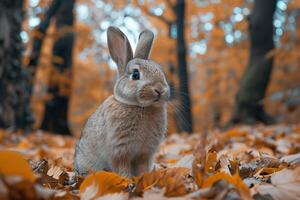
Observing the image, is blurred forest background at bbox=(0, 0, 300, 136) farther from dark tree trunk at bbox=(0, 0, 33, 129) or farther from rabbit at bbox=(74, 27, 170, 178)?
rabbit at bbox=(74, 27, 170, 178)

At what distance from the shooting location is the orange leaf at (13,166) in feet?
4.00

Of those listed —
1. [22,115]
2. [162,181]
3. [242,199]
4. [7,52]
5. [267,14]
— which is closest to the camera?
[242,199]

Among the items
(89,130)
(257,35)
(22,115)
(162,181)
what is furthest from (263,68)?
(162,181)

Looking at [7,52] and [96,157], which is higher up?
[7,52]

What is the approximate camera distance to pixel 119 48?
2.79 meters

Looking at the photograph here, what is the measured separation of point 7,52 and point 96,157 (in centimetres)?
593

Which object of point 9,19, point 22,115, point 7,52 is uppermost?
point 9,19

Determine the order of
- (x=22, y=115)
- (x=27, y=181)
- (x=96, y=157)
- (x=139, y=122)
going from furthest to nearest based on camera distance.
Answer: (x=22, y=115), (x=96, y=157), (x=139, y=122), (x=27, y=181)

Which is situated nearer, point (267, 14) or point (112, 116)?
point (112, 116)

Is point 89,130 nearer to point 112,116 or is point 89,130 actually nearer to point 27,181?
point 112,116

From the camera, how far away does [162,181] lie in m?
1.61

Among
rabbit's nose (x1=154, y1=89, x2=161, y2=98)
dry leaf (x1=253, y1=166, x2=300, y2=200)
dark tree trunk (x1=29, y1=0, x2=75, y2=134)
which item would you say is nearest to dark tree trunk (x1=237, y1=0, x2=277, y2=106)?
dark tree trunk (x1=29, y1=0, x2=75, y2=134)

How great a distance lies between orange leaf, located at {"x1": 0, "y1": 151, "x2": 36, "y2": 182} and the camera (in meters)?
1.22

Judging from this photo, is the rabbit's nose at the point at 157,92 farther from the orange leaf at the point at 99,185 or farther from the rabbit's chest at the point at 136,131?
the orange leaf at the point at 99,185
